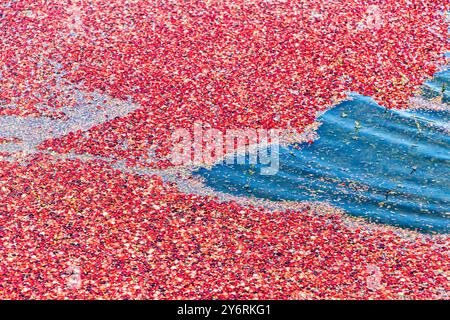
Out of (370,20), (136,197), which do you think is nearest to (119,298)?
(136,197)

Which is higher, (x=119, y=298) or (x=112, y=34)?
(x=112, y=34)

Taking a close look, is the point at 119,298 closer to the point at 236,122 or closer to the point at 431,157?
the point at 236,122

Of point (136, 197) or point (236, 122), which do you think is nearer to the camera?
point (136, 197)

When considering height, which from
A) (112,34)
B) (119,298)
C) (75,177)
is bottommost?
(119,298)
